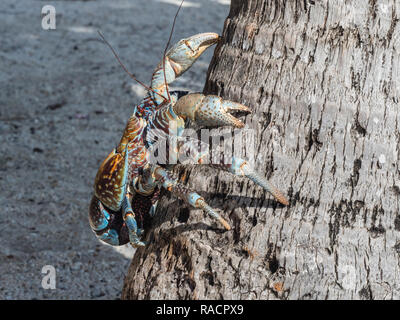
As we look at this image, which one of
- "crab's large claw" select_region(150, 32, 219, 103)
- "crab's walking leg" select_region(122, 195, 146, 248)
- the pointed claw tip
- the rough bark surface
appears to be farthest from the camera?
"crab's large claw" select_region(150, 32, 219, 103)

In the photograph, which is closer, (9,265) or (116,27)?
(9,265)

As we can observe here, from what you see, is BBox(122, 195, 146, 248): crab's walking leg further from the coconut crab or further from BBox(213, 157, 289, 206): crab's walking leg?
BBox(213, 157, 289, 206): crab's walking leg

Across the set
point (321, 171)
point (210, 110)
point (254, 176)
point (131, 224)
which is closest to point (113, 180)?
point (131, 224)

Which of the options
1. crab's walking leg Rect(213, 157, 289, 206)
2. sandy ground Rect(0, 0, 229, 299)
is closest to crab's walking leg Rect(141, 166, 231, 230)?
crab's walking leg Rect(213, 157, 289, 206)

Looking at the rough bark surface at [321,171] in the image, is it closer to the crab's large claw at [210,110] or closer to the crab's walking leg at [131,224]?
the crab's large claw at [210,110]

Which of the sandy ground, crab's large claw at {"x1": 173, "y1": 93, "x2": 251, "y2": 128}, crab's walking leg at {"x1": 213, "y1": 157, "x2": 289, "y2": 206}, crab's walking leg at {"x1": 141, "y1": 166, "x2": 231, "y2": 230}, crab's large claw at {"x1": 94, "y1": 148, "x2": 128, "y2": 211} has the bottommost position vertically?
the sandy ground

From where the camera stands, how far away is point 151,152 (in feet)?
8.05

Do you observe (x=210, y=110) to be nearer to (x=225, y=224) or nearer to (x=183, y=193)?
(x=183, y=193)

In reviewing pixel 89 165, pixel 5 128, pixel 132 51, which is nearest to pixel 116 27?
pixel 132 51

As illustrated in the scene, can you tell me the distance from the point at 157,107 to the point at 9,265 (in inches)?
72.1

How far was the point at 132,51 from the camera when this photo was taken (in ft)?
21.7

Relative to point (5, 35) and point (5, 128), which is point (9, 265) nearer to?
point (5, 128)

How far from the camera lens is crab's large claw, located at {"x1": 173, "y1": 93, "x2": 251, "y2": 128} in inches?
78.2

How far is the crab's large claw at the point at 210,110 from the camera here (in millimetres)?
1985
